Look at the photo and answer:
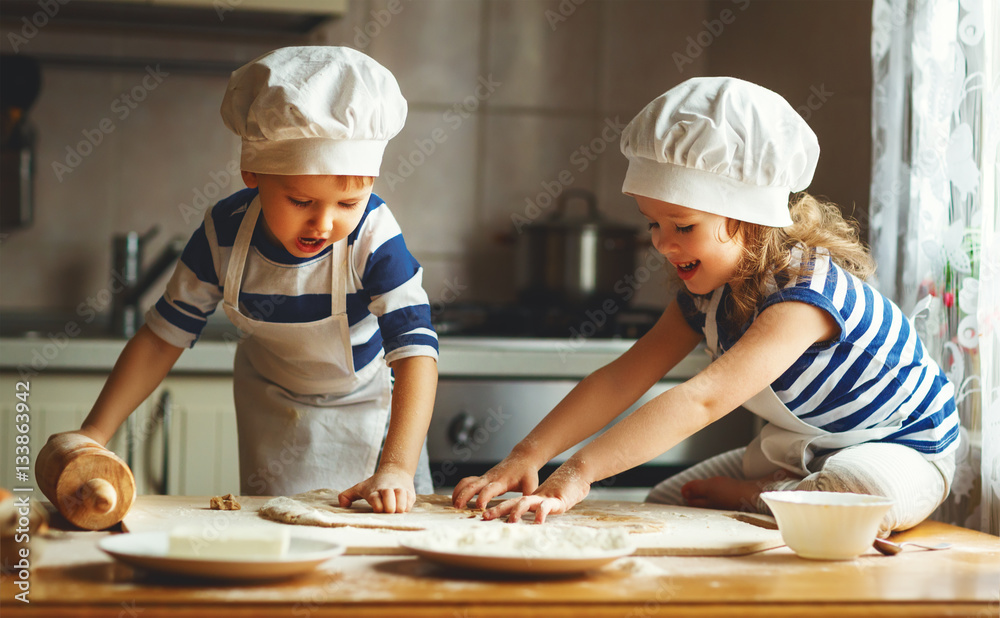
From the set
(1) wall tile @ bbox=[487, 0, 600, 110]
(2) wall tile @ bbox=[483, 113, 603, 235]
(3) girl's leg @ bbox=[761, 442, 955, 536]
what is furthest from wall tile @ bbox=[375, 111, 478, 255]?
(3) girl's leg @ bbox=[761, 442, 955, 536]

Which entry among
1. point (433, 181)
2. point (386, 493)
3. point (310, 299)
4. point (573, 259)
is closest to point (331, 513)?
point (386, 493)

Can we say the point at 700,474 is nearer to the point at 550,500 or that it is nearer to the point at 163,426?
the point at 550,500

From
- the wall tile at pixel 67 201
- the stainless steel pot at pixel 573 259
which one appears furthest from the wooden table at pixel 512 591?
the wall tile at pixel 67 201

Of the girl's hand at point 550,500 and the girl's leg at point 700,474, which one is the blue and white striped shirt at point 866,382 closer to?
the girl's leg at point 700,474

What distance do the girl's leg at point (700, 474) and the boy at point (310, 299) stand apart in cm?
33

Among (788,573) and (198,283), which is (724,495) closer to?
(788,573)

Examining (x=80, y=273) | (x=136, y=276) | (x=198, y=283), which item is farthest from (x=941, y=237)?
(x=80, y=273)

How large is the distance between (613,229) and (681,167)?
121cm

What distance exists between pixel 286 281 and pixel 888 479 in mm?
736

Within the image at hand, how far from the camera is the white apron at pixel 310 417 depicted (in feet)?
4.01

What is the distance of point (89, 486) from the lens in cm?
80

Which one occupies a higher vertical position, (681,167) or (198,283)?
(681,167)

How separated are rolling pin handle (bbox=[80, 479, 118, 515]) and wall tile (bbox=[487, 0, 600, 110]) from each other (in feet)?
5.69

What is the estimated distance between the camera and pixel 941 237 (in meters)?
1.29
